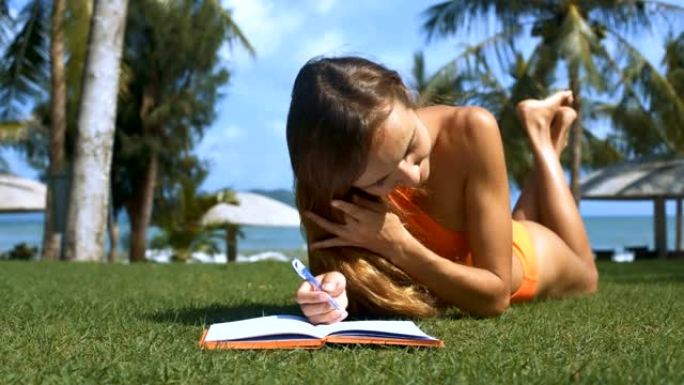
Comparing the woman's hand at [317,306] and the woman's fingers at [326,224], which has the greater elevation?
the woman's fingers at [326,224]

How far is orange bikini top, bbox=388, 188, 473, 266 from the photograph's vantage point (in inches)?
113

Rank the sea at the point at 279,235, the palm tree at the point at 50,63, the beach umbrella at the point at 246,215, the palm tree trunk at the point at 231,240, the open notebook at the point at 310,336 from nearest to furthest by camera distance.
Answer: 1. the open notebook at the point at 310,336
2. the palm tree at the point at 50,63
3. the beach umbrella at the point at 246,215
4. the palm tree trunk at the point at 231,240
5. the sea at the point at 279,235

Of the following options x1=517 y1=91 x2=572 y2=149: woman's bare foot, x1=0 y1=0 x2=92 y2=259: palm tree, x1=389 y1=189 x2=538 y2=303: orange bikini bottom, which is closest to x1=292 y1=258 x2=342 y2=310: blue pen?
x1=389 y1=189 x2=538 y2=303: orange bikini bottom

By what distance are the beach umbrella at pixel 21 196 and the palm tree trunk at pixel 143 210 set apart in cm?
367

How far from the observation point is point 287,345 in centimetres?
212

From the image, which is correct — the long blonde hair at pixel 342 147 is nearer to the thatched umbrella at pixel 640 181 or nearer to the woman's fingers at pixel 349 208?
the woman's fingers at pixel 349 208

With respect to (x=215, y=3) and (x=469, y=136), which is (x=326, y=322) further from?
(x=215, y=3)

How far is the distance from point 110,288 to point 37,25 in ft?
41.9

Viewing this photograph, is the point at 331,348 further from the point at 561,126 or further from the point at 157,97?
the point at 157,97

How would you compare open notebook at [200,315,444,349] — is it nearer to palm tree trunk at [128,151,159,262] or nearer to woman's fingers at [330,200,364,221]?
woman's fingers at [330,200,364,221]

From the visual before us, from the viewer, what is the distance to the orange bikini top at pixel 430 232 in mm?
2875

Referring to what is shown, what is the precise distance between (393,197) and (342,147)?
0.54 m

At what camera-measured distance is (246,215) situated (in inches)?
885

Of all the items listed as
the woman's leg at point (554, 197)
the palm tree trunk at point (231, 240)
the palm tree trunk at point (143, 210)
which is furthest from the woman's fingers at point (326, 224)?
the palm tree trunk at point (143, 210)
